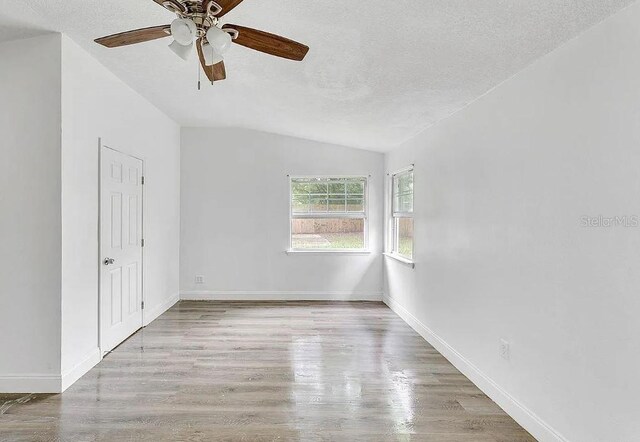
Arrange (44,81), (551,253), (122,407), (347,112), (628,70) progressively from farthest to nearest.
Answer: (347,112)
(44,81)
(122,407)
(551,253)
(628,70)

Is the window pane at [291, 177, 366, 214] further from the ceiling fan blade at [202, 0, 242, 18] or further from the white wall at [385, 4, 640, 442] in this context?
the ceiling fan blade at [202, 0, 242, 18]

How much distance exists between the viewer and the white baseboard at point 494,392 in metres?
2.23

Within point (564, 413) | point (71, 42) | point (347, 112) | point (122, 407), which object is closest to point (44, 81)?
point (71, 42)

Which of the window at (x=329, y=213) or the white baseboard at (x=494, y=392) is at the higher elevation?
the window at (x=329, y=213)

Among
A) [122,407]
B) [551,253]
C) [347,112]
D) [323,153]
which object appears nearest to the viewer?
[551,253]

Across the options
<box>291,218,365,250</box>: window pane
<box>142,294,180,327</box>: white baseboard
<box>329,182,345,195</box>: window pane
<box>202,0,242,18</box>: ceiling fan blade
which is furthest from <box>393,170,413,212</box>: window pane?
<box>202,0,242,18</box>: ceiling fan blade

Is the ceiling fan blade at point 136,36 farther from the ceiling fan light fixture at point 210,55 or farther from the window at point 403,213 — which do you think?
the window at point 403,213

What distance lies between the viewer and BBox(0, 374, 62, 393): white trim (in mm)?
2760

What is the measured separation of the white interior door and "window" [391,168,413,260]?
3.08 m

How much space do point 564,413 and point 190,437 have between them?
2.03m

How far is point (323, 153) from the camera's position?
19.1 feet

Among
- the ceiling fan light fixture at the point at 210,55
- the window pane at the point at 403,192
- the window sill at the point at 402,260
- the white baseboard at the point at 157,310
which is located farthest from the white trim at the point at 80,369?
the window pane at the point at 403,192

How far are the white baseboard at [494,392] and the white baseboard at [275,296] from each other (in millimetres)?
1566

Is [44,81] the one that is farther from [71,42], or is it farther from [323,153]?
[323,153]
